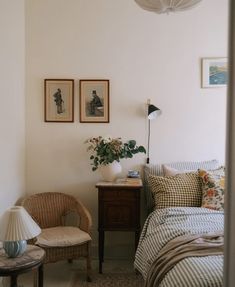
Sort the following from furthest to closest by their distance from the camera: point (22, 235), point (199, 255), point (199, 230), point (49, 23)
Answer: point (49, 23) < point (199, 230) < point (22, 235) < point (199, 255)

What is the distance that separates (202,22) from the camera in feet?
12.2

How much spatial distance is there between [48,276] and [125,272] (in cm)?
76

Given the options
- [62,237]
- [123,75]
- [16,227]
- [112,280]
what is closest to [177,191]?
[112,280]

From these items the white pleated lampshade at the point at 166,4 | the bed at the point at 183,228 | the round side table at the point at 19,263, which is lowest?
the round side table at the point at 19,263

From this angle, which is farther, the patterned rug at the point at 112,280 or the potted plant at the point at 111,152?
the potted plant at the point at 111,152

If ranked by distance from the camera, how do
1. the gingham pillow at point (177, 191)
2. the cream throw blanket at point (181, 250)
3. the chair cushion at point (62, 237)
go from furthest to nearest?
the gingham pillow at point (177, 191), the chair cushion at point (62, 237), the cream throw blanket at point (181, 250)

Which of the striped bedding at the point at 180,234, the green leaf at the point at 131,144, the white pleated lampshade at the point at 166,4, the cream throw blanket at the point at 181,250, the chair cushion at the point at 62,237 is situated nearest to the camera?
the striped bedding at the point at 180,234

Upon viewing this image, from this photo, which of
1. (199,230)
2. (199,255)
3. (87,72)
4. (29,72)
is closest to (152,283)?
(199,255)

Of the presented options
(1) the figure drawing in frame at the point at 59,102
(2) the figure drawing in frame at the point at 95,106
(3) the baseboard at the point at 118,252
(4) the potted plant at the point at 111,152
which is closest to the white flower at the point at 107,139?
(4) the potted plant at the point at 111,152

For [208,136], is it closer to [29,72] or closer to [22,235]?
[29,72]

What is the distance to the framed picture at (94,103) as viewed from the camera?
→ 374cm

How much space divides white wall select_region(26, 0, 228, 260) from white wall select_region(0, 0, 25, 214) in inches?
6.3

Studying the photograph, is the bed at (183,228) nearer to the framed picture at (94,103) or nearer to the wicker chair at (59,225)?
the wicker chair at (59,225)

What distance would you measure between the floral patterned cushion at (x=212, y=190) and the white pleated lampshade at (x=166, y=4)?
1.65 metres
